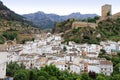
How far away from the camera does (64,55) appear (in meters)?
37.9

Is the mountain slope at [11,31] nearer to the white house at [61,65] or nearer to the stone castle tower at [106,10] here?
the stone castle tower at [106,10]

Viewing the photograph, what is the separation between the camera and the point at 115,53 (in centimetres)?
4253

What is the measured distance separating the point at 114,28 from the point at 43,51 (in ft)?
49.5

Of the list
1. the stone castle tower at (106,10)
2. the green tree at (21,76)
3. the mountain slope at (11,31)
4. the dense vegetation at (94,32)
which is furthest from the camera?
the stone castle tower at (106,10)

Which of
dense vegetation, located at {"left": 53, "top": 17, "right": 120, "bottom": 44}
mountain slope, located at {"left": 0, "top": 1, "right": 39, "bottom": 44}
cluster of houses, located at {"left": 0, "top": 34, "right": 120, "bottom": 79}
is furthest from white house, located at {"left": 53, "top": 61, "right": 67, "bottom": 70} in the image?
mountain slope, located at {"left": 0, "top": 1, "right": 39, "bottom": 44}

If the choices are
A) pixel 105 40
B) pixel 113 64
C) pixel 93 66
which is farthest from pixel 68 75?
pixel 105 40

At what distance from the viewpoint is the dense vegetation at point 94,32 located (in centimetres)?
4831

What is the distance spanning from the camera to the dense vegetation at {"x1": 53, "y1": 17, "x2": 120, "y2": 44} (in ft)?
159

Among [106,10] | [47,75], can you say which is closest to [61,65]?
[47,75]

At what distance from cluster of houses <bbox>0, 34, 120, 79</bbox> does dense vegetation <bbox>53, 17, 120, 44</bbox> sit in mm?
2091

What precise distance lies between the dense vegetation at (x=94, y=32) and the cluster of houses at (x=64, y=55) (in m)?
2.09

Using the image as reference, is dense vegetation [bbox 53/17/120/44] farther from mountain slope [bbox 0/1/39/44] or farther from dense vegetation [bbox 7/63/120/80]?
dense vegetation [bbox 7/63/120/80]

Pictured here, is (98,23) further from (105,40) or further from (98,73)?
(98,73)

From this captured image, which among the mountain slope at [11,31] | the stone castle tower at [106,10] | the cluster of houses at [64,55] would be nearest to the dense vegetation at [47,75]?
the cluster of houses at [64,55]
